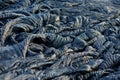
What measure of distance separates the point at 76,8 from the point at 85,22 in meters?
0.47

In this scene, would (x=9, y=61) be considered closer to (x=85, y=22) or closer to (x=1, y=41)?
(x=1, y=41)

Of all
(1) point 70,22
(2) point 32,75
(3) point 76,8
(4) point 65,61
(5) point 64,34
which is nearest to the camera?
(2) point 32,75

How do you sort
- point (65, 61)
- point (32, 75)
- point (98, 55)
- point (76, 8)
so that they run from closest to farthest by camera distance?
point (32, 75), point (65, 61), point (98, 55), point (76, 8)

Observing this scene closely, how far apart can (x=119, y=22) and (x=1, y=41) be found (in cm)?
153

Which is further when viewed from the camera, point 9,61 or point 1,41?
point 1,41

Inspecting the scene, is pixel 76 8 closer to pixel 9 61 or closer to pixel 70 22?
Answer: pixel 70 22

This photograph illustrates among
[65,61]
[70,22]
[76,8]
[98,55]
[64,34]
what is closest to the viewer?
[65,61]

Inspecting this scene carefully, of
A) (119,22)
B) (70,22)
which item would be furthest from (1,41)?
(119,22)

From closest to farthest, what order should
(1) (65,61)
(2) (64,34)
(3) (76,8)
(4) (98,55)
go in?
1. (1) (65,61)
2. (4) (98,55)
3. (2) (64,34)
4. (3) (76,8)

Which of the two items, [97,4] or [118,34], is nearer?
[118,34]

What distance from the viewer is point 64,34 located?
3764 mm

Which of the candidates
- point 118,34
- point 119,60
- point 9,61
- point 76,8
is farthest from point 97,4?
point 9,61

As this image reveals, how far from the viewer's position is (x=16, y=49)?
10.7ft

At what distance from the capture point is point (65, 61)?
3.22m
